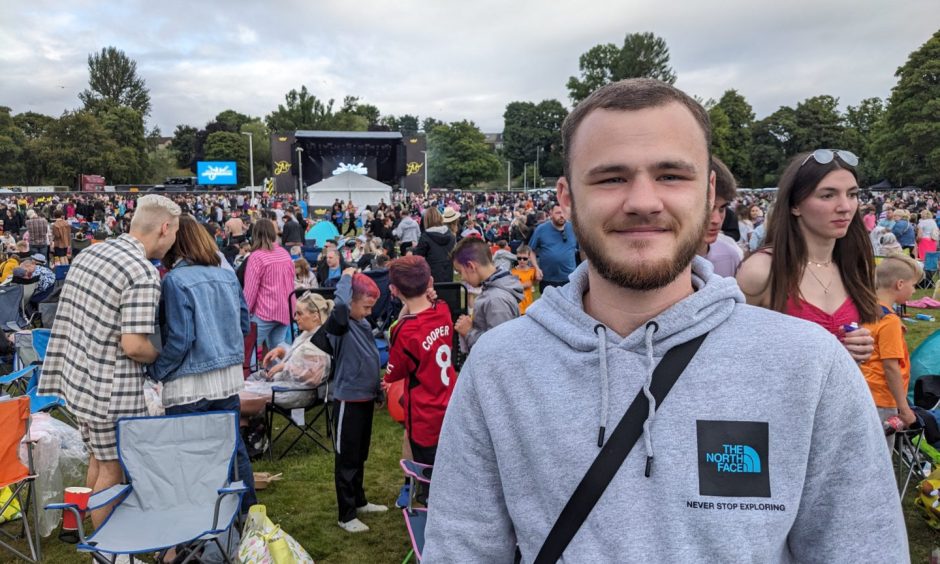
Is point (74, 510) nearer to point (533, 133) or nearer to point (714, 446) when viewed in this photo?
point (714, 446)

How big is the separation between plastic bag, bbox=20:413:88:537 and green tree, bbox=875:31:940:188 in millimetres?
48395

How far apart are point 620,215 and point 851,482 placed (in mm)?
519

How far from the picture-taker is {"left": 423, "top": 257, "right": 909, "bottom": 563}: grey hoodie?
943 millimetres

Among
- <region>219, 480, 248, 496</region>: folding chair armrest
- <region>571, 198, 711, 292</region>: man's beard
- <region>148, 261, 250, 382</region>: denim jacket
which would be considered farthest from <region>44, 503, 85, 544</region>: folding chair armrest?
<region>571, 198, 711, 292</region>: man's beard

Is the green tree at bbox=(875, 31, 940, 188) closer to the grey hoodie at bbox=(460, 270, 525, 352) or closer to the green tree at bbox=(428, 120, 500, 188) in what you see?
the green tree at bbox=(428, 120, 500, 188)

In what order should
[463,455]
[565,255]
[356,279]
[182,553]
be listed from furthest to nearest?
[565,255] → [356,279] → [182,553] → [463,455]

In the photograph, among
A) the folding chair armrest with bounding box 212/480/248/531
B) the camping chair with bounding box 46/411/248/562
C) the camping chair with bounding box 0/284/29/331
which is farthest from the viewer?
the camping chair with bounding box 0/284/29/331

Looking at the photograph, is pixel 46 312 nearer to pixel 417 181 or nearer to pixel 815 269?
pixel 815 269

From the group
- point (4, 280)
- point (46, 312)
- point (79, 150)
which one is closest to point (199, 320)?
point (46, 312)

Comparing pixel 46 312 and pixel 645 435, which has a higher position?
pixel 645 435

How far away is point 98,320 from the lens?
3.41 m

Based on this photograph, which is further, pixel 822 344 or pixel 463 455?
pixel 463 455

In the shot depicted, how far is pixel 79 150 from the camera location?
56.1 meters

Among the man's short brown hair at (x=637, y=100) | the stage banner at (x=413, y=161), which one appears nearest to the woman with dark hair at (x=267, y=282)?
the man's short brown hair at (x=637, y=100)
